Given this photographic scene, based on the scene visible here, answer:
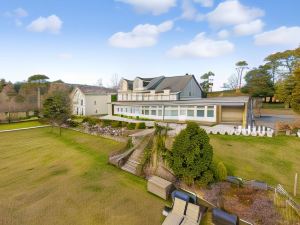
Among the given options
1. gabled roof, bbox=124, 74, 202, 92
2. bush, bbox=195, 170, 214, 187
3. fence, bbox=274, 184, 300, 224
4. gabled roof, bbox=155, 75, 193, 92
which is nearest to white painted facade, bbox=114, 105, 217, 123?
gabled roof, bbox=124, 74, 202, 92

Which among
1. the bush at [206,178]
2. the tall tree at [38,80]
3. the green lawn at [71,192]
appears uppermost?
the tall tree at [38,80]

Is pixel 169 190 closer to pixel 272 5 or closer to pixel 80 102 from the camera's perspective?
pixel 272 5

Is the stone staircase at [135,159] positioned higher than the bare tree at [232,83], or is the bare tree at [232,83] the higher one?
the bare tree at [232,83]

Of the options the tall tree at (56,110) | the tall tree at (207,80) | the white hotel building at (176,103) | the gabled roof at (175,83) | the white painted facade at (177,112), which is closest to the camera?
the white hotel building at (176,103)

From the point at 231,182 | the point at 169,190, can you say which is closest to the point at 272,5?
the point at 231,182

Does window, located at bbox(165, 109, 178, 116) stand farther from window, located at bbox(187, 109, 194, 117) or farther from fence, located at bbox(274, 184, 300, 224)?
fence, located at bbox(274, 184, 300, 224)

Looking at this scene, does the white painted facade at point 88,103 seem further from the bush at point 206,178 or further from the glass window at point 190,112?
the bush at point 206,178

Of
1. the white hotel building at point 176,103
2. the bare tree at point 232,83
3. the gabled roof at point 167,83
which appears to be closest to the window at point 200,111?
the white hotel building at point 176,103
